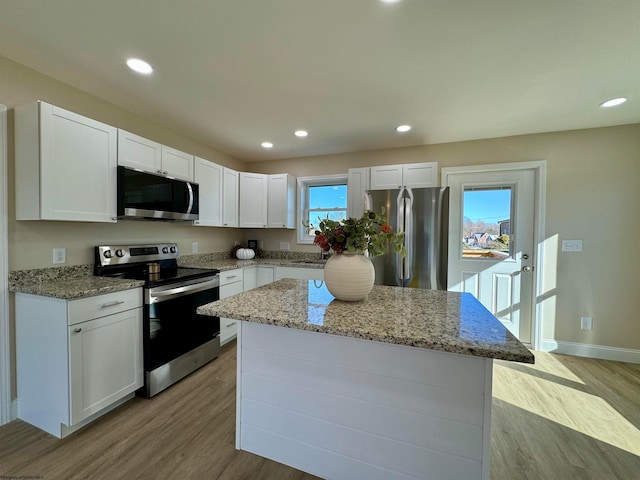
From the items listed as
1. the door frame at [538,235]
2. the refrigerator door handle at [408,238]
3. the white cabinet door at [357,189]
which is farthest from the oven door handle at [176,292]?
the door frame at [538,235]

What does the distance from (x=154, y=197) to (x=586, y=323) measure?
4677 millimetres

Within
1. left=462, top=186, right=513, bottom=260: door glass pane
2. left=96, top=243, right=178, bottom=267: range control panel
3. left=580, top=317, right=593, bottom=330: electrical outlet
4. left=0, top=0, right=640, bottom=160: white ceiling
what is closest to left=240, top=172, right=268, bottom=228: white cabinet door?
left=96, top=243, right=178, bottom=267: range control panel

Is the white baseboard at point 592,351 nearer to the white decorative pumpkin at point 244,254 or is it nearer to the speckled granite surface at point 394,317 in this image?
the speckled granite surface at point 394,317

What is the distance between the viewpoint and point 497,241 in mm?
3172

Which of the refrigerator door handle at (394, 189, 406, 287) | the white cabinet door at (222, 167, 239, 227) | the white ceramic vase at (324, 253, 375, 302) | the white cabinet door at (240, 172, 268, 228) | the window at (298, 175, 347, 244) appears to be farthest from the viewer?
the window at (298, 175, 347, 244)

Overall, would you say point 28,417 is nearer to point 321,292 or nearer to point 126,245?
point 126,245

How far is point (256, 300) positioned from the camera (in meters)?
1.39

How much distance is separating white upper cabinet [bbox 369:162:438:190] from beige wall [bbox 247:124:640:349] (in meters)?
0.89

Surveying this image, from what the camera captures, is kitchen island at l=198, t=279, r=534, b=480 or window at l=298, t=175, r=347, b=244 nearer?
kitchen island at l=198, t=279, r=534, b=480

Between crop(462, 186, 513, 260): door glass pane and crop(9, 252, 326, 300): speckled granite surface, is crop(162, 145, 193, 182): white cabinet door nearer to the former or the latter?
crop(9, 252, 326, 300): speckled granite surface

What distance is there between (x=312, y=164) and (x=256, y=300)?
3020mm

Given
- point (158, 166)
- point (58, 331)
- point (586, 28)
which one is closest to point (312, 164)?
point (158, 166)

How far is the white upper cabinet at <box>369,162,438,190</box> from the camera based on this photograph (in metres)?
3.09

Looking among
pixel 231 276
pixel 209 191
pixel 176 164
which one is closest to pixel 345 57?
pixel 176 164
